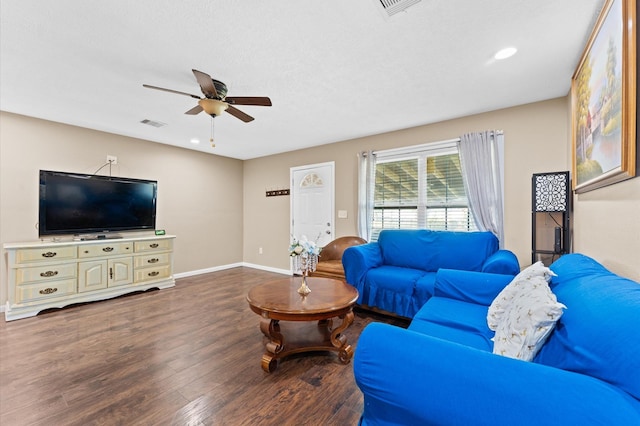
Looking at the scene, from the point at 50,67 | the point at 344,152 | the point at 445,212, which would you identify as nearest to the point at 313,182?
the point at 344,152

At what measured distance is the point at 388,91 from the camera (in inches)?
110

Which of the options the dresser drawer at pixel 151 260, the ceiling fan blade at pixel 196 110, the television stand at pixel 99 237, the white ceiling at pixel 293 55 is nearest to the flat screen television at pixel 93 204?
the television stand at pixel 99 237

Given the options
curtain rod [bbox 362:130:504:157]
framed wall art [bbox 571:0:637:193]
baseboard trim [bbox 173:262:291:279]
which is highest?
curtain rod [bbox 362:130:504:157]

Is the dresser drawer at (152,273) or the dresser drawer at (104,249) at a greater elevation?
the dresser drawer at (104,249)

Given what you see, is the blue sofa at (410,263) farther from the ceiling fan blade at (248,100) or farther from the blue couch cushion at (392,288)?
the ceiling fan blade at (248,100)

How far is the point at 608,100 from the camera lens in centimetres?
151

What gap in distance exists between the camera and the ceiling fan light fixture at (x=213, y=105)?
242cm

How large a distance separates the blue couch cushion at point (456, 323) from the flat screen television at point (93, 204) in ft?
14.7

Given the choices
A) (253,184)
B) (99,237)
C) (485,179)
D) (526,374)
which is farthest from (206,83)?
(253,184)

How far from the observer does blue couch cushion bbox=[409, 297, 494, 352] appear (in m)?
1.54

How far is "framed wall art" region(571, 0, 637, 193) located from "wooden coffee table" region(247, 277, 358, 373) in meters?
1.85

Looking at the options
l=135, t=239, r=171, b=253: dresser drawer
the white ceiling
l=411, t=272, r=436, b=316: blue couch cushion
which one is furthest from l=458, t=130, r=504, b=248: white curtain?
l=135, t=239, r=171, b=253: dresser drawer

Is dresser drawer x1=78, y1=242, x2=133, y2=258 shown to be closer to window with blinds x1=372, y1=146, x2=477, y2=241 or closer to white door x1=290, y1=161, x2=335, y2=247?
white door x1=290, y1=161, x2=335, y2=247

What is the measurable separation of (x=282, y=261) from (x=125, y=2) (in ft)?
14.7
